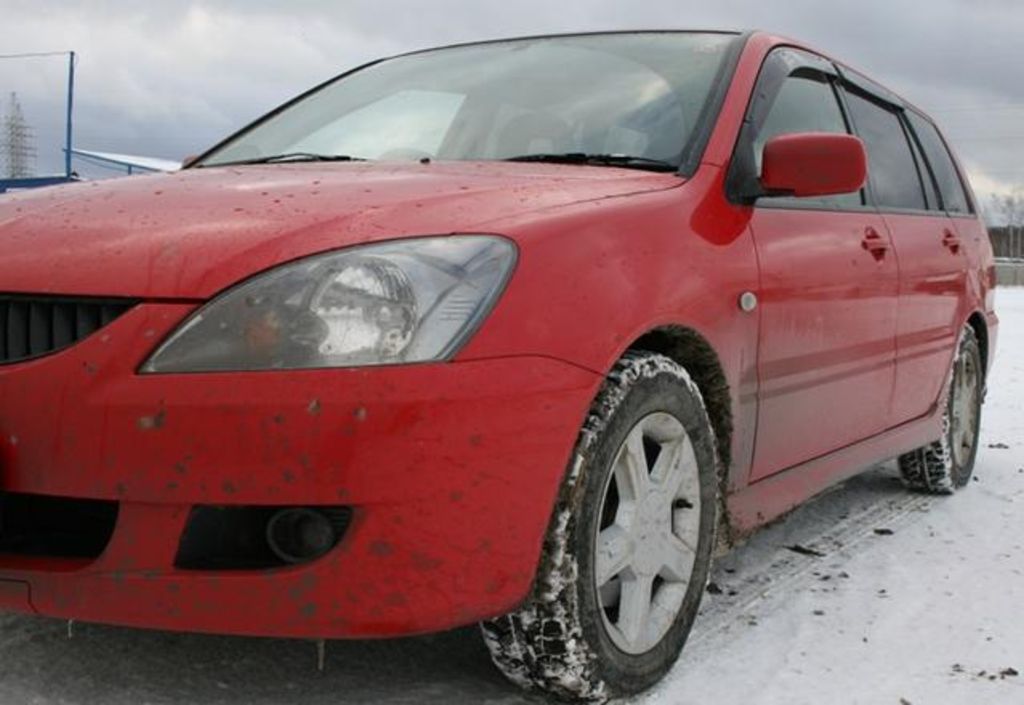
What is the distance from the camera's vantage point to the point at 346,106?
11.2 ft

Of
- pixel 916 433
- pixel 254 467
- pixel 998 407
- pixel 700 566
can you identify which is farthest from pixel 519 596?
pixel 998 407

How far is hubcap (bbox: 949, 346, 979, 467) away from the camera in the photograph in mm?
4555

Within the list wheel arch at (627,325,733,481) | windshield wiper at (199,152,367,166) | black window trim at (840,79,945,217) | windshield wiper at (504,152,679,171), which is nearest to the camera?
wheel arch at (627,325,733,481)

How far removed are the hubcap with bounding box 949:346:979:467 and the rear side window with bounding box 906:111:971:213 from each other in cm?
67

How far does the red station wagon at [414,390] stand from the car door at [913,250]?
104 cm

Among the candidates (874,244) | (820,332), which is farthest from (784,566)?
(874,244)

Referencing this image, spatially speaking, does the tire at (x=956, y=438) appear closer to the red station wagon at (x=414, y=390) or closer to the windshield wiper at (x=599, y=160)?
the red station wagon at (x=414, y=390)

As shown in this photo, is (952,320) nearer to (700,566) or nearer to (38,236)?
(700,566)

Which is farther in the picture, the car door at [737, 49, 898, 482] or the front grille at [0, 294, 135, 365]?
the car door at [737, 49, 898, 482]

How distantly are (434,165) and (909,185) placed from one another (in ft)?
7.50

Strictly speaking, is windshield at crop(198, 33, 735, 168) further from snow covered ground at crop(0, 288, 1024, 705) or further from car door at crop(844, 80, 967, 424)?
snow covered ground at crop(0, 288, 1024, 705)

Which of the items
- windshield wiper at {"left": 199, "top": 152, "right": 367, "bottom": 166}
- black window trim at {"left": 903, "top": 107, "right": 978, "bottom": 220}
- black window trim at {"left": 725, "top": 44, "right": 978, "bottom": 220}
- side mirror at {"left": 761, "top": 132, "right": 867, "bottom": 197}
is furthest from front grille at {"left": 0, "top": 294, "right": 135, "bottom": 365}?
black window trim at {"left": 903, "top": 107, "right": 978, "bottom": 220}

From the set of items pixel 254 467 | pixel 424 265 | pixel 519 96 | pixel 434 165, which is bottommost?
pixel 254 467

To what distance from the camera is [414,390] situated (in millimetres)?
1784
